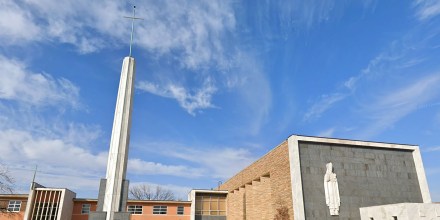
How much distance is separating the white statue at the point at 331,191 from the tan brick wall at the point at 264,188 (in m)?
2.53

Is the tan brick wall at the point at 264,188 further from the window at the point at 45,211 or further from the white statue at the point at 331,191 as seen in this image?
the window at the point at 45,211

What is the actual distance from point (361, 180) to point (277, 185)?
619 cm

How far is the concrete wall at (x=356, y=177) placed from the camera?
21.5 metres

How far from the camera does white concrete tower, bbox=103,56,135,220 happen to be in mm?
15011

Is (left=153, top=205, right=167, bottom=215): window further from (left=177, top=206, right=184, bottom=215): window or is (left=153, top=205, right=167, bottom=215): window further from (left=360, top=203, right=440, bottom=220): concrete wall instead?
(left=360, top=203, right=440, bottom=220): concrete wall

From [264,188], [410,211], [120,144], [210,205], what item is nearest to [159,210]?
[210,205]

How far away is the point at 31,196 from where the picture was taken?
34594mm

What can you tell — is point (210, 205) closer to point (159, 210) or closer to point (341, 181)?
point (159, 210)

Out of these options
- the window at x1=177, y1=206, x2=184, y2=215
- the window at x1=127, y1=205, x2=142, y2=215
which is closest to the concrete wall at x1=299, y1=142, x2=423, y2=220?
the window at x1=177, y1=206, x2=184, y2=215

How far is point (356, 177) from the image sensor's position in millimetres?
22719

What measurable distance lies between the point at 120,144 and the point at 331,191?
572 inches

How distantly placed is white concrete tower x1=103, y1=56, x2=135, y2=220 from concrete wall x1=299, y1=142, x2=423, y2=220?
12.5m

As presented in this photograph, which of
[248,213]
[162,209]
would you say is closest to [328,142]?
[248,213]

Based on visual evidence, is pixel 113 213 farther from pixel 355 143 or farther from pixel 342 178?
pixel 355 143
